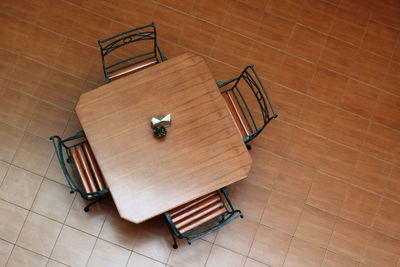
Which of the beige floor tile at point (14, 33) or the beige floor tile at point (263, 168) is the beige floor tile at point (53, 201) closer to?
the beige floor tile at point (14, 33)

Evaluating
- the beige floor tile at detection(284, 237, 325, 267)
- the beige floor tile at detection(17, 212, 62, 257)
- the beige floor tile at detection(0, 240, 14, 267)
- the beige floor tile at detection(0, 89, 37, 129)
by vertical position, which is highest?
the beige floor tile at detection(0, 89, 37, 129)

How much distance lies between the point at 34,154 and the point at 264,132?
7.95 ft

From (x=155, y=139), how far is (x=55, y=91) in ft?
4.94

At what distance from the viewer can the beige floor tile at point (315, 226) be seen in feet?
12.0

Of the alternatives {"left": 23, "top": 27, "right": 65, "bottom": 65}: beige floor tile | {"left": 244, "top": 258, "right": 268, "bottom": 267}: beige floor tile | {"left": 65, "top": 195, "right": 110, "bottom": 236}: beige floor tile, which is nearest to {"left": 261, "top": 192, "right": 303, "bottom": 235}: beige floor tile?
{"left": 244, "top": 258, "right": 268, "bottom": 267}: beige floor tile

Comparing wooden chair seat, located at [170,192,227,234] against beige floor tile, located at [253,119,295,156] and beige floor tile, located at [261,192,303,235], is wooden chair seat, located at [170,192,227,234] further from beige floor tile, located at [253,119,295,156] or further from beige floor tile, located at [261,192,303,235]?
beige floor tile, located at [253,119,295,156]

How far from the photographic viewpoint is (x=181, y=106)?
303 cm

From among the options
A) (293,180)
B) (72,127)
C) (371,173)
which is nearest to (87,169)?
(72,127)

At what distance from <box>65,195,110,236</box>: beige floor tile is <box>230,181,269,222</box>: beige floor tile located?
1333mm

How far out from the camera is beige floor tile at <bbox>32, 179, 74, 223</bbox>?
3.53 m

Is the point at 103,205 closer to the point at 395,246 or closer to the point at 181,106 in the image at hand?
the point at 181,106

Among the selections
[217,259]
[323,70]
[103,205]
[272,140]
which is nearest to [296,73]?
[323,70]

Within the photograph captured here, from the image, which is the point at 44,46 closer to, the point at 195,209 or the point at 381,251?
the point at 195,209

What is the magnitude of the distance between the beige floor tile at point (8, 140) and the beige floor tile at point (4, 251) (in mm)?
824
